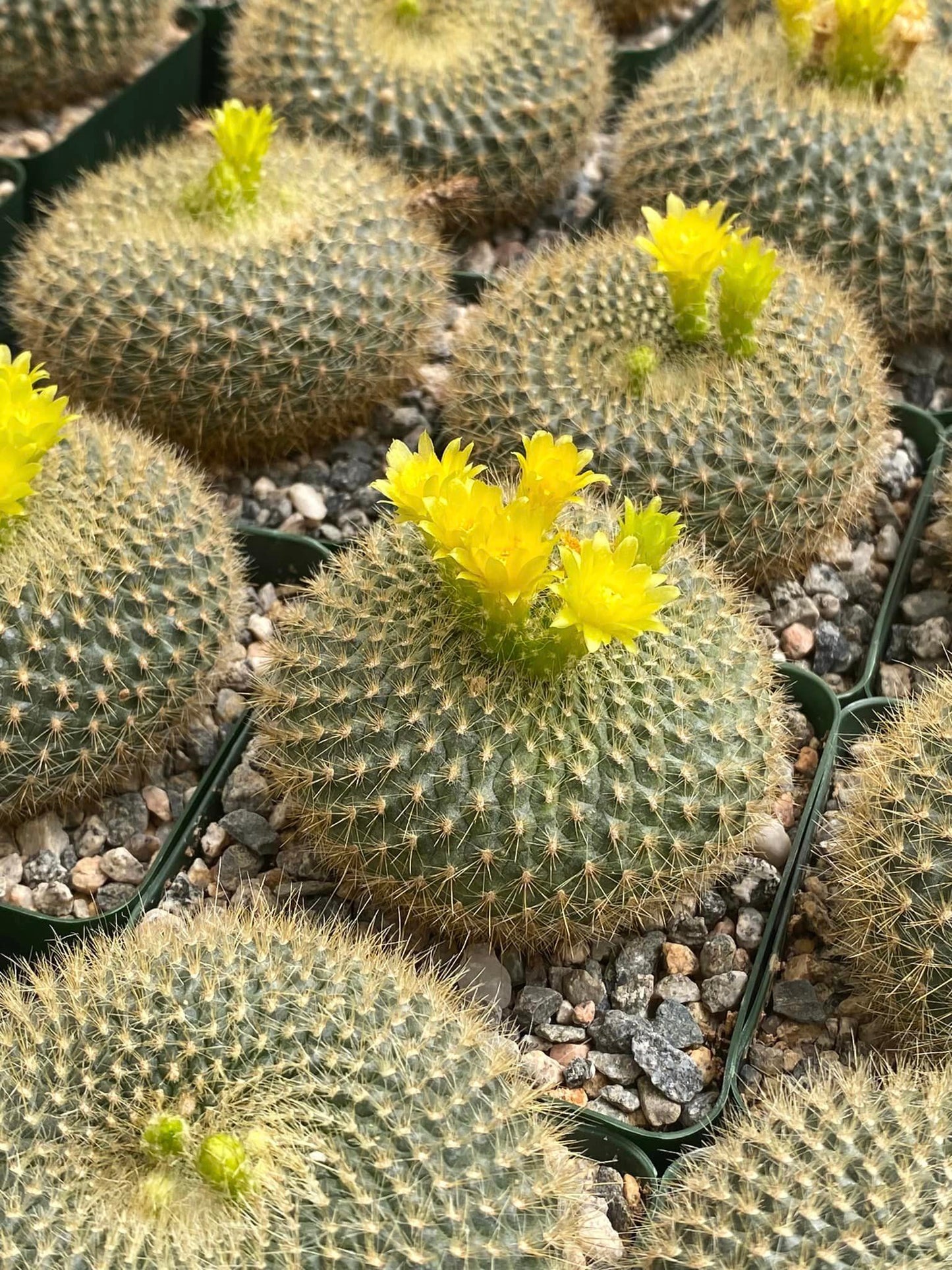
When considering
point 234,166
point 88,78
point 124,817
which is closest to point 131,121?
point 88,78

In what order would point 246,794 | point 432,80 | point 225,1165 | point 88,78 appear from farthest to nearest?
point 88,78, point 432,80, point 246,794, point 225,1165

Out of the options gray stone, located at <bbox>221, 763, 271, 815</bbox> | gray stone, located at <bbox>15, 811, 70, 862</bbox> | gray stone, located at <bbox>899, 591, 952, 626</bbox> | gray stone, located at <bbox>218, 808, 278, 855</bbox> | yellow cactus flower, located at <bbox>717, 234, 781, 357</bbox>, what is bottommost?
gray stone, located at <bbox>15, 811, 70, 862</bbox>

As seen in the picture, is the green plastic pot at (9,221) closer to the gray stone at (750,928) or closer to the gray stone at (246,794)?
the gray stone at (246,794)

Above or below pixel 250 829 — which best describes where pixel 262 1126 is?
above

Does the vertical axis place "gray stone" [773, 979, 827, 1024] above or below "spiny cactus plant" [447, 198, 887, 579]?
below

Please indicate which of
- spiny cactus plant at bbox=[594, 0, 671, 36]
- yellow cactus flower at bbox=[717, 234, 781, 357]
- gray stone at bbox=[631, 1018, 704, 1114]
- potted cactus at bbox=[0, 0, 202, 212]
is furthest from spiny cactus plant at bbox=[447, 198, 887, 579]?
spiny cactus plant at bbox=[594, 0, 671, 36]

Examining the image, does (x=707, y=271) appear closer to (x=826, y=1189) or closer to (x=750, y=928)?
(x=750, y=928)

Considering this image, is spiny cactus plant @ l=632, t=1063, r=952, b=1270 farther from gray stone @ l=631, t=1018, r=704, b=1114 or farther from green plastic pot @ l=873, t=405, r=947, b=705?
green plastic pot @ l=873, t=405, r=947, b=705

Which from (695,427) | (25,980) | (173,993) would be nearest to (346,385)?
(695,427)
